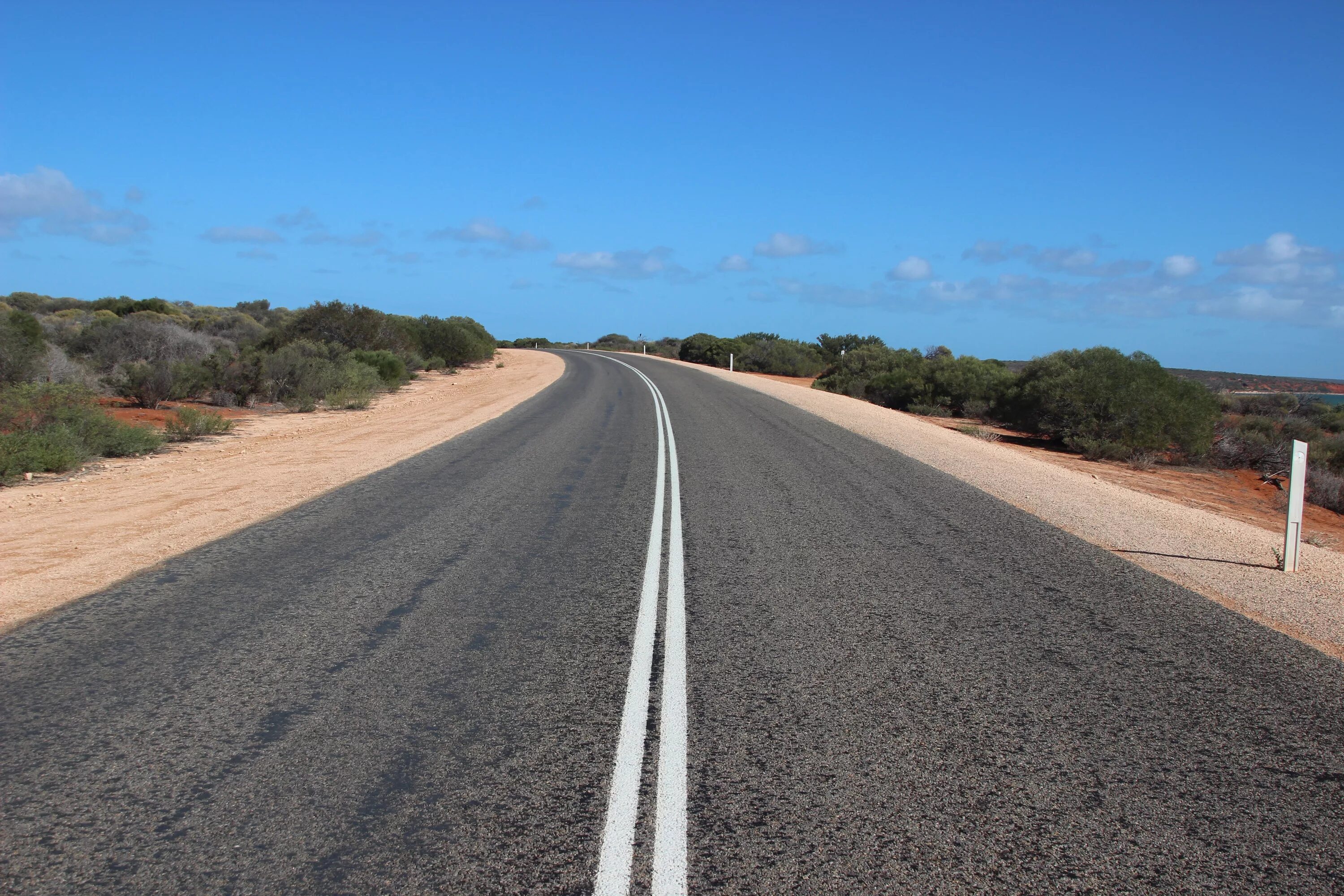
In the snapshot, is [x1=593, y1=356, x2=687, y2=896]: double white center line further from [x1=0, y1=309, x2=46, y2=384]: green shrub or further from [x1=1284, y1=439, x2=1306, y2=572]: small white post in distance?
[x1=0, y1=309, x2=46, y2=384]: green shrub

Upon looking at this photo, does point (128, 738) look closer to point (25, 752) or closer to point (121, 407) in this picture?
point (25, 752)

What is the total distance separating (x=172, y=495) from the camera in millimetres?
10156

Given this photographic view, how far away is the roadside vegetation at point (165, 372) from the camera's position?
43.0 ft

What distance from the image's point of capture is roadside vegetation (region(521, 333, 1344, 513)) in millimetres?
20109

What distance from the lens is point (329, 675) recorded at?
4582 millimetres

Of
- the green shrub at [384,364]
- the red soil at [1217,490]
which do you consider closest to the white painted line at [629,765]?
the red soil at [1217,490]

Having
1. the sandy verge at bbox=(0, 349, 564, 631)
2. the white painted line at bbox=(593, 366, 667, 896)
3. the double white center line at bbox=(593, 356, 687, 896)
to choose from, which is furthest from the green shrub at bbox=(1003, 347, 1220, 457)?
the white painted line at bbox=(593, 366, 667, 896)

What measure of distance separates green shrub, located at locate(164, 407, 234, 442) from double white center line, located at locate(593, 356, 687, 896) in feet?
42.4

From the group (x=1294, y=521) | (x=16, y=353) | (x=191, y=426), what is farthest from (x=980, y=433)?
(x=16, y=353)

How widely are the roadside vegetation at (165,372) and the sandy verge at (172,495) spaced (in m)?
0.61

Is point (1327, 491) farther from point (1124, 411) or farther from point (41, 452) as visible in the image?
point (41, 452)

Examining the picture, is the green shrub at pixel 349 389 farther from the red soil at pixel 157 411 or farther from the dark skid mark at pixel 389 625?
the dark skid mark at pixel 389 625

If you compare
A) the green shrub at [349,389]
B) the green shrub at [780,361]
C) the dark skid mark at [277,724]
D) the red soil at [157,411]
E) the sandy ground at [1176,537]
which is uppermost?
the green shrub at [780,361]

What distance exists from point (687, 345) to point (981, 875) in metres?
75.8
